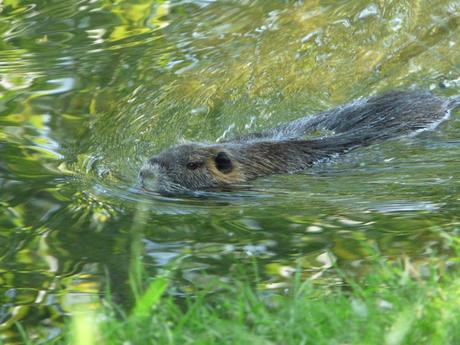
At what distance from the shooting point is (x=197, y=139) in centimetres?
653

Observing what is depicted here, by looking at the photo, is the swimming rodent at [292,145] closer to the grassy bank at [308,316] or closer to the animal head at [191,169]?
the animal head at [191,169]

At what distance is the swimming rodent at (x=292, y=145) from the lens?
5.59 meters

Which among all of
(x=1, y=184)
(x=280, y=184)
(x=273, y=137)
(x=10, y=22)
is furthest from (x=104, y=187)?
(x=10, y=22)

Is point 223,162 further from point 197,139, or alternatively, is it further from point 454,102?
point 454,102

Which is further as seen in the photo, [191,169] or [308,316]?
[191,169]

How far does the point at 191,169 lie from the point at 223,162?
21cm

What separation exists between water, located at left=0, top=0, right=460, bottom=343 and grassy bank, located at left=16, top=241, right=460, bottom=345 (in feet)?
1.28

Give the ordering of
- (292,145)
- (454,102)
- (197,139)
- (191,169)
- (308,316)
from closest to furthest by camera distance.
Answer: (308,316) < (191,169) < (292,145) < (197,139) < (454,102)

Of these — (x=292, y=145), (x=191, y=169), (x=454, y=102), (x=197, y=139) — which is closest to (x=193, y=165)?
(x=191, y=169)

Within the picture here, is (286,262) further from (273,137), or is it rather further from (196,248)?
(273,137)

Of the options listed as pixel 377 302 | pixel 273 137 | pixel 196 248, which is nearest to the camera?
pixel 377 302

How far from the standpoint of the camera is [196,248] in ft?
13.8

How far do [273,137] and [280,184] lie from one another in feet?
3.15

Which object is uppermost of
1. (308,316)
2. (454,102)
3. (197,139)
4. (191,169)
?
(454,102)
